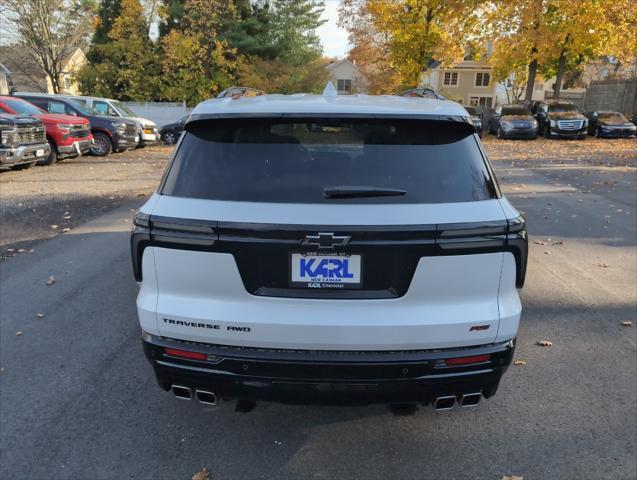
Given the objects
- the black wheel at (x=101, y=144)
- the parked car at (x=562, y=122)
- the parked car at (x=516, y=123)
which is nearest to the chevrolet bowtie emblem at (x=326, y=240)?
the black wheel at (x=101, y=144)

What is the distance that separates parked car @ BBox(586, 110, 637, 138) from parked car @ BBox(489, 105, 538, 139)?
3.35 meters

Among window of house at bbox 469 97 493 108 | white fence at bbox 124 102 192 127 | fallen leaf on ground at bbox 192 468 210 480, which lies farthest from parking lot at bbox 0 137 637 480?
window of house at bbox 469 97 493 108

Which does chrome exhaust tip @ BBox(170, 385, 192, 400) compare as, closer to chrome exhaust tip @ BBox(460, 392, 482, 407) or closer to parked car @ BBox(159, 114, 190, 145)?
chrome exhaust tip @ BBox(460, 392, 482, 407)

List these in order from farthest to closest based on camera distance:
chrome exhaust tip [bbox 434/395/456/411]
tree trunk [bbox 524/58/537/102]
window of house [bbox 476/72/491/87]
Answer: window of house [bbox 476/72/491/87] < tree trunk [bbox 524/58/537/102] < chrome exhaust tip [bbox 434/395/456/411]

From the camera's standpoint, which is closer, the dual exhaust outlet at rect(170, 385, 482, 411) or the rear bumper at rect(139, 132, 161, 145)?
the dual exhaust outlet at rect(170, 385, 482, 411)

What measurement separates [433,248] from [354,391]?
80 cm

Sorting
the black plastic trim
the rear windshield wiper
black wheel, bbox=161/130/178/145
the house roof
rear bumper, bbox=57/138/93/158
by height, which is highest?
the house roof

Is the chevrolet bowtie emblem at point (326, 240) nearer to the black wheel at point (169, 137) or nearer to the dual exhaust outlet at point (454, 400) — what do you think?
the dual exhaust outlet at point (454, 400)

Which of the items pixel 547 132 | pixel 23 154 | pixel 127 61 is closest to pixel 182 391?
pixel 23 154

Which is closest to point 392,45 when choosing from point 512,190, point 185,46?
point 185,46

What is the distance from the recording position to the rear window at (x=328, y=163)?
2.48 m

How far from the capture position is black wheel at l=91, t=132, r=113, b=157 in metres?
17.7

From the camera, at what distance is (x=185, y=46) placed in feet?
102

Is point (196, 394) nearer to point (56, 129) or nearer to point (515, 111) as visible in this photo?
point (56, 129)
